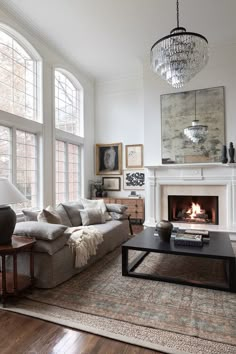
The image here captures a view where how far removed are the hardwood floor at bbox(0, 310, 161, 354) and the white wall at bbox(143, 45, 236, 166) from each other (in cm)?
412

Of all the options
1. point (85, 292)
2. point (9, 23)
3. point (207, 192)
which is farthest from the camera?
point (207, 192)

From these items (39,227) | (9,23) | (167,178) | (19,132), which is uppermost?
(9,23)

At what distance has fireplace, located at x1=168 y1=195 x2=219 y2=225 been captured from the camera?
5383 mm

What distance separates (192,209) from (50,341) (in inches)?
172

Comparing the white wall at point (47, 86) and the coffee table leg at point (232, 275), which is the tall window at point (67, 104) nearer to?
the white wall at point (47, 86)

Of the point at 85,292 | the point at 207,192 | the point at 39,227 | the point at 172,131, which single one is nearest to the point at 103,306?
the point at 85,292

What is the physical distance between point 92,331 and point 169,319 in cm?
67

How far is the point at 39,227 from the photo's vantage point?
2.82 metres

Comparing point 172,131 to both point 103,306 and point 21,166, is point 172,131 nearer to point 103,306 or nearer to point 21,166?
point 21,166

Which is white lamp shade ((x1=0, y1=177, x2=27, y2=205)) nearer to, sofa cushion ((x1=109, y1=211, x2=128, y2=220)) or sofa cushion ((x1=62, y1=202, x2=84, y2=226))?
sofa cushion ((x1=62, y1=202, x2=84, y2=226))

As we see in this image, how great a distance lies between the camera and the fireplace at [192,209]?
212 inches

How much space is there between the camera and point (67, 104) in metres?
5.89

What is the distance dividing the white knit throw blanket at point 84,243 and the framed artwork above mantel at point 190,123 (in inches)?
104

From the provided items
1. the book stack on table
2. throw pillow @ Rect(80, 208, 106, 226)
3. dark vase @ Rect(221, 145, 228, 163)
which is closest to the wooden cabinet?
throw pillow @ Rect(80, 208, 106, 226)
